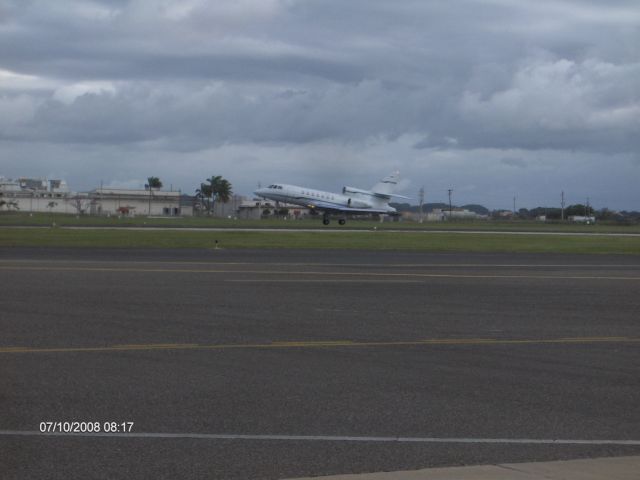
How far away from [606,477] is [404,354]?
623 cm

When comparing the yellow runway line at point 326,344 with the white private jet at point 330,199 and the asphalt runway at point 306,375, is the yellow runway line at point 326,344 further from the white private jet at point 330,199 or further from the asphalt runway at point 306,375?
the white private jet at point 330,199

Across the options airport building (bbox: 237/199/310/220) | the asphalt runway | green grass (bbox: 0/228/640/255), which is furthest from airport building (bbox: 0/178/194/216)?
the asphalt runway

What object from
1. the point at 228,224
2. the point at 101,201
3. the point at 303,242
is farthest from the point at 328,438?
the point at 101,201

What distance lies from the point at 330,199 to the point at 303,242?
38396mm

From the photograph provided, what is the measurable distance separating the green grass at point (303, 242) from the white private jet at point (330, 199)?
28417 mm

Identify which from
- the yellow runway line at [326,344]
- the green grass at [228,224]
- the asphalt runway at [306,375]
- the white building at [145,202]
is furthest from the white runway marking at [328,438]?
the white building at [145,202]

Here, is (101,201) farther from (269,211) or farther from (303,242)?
(303,242)

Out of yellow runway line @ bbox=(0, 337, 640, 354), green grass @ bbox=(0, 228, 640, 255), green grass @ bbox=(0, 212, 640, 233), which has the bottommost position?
yellow runway line @ bbox=(0, 337, 640, 354)

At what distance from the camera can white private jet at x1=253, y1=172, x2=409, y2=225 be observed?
82.6 meters

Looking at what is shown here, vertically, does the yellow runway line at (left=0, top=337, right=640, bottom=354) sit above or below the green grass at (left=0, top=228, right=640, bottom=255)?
below

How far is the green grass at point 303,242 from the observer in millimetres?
42812

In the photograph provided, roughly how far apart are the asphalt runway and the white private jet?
192 ft

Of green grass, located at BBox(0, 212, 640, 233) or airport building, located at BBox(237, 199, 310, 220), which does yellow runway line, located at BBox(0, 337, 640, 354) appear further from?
airport building, located at BBox(237, 199, 310, 220)

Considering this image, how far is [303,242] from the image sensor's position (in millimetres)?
46656
